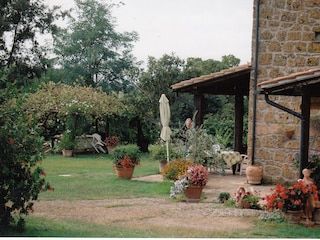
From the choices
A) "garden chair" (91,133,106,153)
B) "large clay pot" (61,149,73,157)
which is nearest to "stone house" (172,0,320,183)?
"large clay pot" (61,149,73,157)

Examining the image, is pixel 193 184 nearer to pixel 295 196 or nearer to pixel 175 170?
pixel 175 170

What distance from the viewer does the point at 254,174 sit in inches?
383

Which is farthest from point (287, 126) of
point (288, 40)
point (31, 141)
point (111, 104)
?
point (111, 104)

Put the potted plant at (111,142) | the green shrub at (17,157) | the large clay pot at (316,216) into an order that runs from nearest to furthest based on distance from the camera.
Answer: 1. the green shrub at (17,157)
2. the large clay pot at (316,216)
3. the potted plant at (111,142)

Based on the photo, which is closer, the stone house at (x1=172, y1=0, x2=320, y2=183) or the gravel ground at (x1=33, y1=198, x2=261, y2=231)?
A: the gravel ground at (x1=33, y1=198, x2=261, y2=231)

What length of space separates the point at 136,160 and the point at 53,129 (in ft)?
20.1

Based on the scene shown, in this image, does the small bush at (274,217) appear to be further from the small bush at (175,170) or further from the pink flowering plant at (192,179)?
the small bush at (175,170)

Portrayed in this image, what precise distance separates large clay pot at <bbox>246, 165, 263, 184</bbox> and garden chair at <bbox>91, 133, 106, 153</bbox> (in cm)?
701

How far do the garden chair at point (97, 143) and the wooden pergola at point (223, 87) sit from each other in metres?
4.95

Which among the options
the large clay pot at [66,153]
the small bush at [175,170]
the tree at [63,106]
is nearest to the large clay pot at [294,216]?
the small bush at [175,170]

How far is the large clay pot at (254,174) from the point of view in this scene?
973 cm

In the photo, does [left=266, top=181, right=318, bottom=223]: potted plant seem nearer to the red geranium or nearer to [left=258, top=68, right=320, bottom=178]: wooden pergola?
the red geranium

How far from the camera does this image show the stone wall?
31.2 feet

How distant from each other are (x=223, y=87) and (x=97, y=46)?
12.7ft
